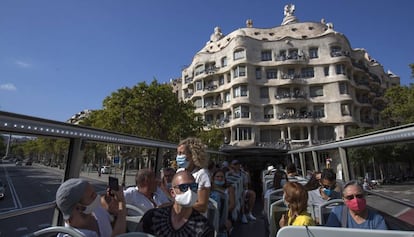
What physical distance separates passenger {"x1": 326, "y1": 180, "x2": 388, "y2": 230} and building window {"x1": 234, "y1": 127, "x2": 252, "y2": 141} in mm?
35840

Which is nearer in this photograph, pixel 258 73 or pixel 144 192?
pixel 144 192

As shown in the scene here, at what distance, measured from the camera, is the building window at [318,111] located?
127 feet

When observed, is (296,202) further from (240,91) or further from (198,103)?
(198,103)

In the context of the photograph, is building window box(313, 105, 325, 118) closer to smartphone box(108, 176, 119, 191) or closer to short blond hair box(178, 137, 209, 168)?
short blond hair box(178, 137, 209, 168)

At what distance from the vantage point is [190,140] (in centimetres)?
347

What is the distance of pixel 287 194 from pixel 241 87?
3732 cm

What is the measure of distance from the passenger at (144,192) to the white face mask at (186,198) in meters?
1.04

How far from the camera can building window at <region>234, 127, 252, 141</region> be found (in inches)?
1506

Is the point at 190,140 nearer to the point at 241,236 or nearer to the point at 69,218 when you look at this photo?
the point at 69,218

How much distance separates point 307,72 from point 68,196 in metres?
42.4

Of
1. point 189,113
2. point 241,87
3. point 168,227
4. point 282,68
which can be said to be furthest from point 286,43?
point 168,227

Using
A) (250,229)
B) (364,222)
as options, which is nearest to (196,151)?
(364,222)

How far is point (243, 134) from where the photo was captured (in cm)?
3841

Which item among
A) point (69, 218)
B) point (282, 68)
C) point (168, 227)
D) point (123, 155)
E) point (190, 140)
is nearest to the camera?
point (69, 218)
